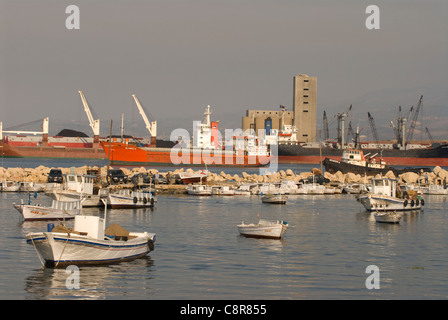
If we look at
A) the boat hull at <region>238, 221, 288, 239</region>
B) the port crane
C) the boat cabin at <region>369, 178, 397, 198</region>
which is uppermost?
the port crane

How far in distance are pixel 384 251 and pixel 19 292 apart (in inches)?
714

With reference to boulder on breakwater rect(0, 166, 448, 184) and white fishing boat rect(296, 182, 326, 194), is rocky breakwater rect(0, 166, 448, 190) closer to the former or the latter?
boulder on breakwater rect(0, 166, 448, 184)

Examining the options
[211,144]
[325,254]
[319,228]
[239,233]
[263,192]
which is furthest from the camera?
[211,144]

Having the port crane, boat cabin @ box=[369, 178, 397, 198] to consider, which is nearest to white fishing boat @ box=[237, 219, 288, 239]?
boat cabin @ box=[369, 178, 397, 198]

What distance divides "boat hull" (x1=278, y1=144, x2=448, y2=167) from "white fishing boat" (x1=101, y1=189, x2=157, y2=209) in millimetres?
96642

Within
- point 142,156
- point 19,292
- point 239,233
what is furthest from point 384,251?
point 142,156

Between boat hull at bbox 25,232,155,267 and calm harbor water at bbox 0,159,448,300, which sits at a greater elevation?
boat hull at bbox 25,232,155,267

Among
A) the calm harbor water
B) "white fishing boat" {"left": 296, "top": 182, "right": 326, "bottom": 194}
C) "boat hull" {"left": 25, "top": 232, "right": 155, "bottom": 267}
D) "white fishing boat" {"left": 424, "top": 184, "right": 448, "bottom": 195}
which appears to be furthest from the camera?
"white fishing boat" {"left": 424, "top": 184, "right": 448, "bottom": 195}

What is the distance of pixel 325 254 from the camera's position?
29406 millimetres

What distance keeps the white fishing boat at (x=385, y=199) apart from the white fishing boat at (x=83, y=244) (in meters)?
27.6

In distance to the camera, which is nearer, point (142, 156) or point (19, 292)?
point (19, 292)

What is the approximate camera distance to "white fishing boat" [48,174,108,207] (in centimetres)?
4378

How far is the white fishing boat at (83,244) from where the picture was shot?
2292 cm
